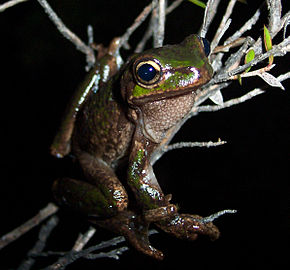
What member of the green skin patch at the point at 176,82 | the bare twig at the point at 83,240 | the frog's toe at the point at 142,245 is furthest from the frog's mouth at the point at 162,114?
the bare twig at the point at 83,240

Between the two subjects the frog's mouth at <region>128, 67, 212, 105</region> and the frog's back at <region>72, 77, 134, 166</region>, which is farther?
the frog's back at <region>72, 77, 134, 166</region>

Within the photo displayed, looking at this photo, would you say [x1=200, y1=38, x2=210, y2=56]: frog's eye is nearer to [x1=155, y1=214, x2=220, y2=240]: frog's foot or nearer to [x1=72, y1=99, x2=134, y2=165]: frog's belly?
[x1=72, y1=99, x2=134, y2=165]: frog's belly

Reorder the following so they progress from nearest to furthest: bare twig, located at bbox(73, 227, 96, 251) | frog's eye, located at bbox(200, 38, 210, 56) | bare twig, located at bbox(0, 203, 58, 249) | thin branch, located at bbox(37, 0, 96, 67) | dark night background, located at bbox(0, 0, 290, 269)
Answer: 1. frog's eye, located at bbox(200, 38, 210, 56)
2. thin branch, located at bbox(37, 0, 96, 67)
3. bare twig, located at bbox(73, 227, 96, 251)
4. bare twig, located at bbox(0, 203, 58, 249)
5. dark night background, located at bbox(0, 0, 290, 269)

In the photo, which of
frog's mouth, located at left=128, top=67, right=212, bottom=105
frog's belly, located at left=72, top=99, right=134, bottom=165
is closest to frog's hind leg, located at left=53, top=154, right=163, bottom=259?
frog's belly, located at left=72, top=99, right=134, bottom=165

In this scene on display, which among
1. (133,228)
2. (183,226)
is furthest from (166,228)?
(133,228)

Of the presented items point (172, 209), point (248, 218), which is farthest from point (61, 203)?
point (248, 218)

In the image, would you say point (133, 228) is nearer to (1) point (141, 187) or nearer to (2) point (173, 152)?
(1) point (141, 187)

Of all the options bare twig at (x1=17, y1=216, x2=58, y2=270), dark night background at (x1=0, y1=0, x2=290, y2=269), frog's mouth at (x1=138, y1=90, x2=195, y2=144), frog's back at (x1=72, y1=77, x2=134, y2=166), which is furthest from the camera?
dark night background at (x1=0, y1=0, x2=290, y2=269)

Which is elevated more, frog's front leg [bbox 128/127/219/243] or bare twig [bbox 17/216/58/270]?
frog's front leg [bbox 128/127/219/243]
